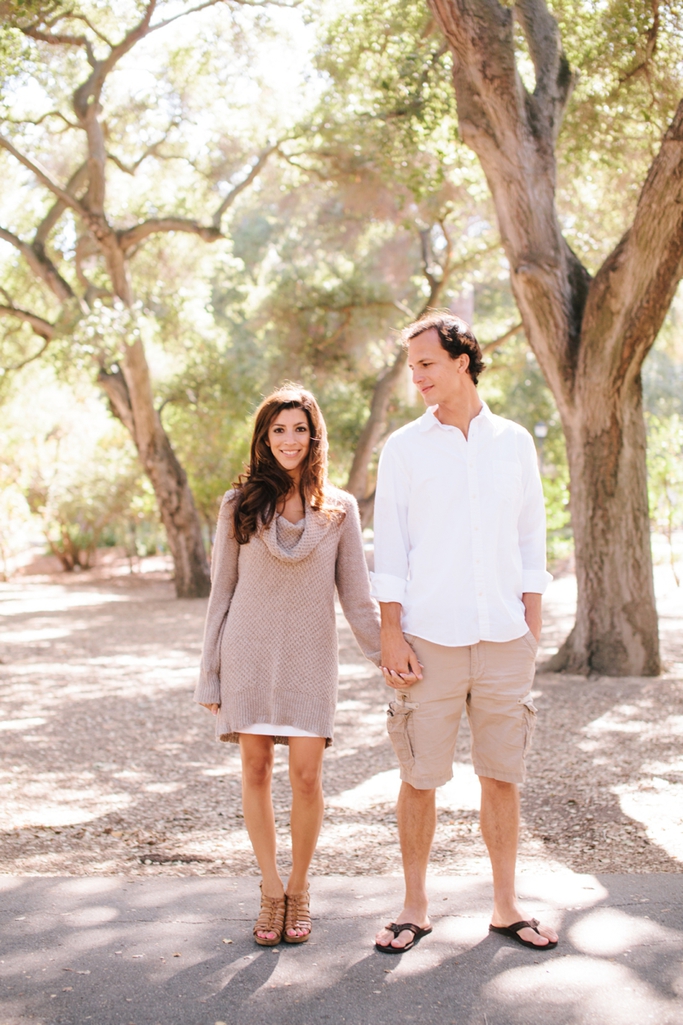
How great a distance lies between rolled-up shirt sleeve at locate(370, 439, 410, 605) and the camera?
308 cm

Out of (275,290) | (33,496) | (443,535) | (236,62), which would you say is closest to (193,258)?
(275,290)

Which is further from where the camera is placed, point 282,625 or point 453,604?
point 282,625

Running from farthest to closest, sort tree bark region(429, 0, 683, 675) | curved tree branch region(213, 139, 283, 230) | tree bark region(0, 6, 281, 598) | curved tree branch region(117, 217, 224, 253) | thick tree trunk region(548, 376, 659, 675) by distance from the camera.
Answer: curved tree branch region(213, 139, 283, 230)
curved tree branch region(117, 217, 224, 253)
tree bark region(0, 6, 281, 598)
thick tree trunk region(548, 376, 659, 675)
tree bark region(429, 0, 683, 675)

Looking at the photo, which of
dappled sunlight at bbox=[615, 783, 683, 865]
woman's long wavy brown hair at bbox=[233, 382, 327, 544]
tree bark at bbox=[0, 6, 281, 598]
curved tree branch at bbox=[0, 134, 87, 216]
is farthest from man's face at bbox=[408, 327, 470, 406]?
curved tree branch at bbox=[0, 134, 87, 216]

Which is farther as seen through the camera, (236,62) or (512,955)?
(236,62)

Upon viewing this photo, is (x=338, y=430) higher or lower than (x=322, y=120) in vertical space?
lower

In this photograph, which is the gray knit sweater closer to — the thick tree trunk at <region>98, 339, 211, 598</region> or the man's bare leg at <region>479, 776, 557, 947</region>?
the man's bare leg at <region>479, 776, 557, 947</region>

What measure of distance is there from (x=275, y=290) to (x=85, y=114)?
6528 millimetres

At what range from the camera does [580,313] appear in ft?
23.8

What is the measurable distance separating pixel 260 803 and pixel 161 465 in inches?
485

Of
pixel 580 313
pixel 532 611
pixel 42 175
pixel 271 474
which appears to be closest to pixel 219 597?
pixel 271 474

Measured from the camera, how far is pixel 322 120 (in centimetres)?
1284

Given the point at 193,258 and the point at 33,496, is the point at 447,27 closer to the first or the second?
the point at 193,258

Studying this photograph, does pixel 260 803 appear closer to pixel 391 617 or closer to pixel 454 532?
pixel 391 617
